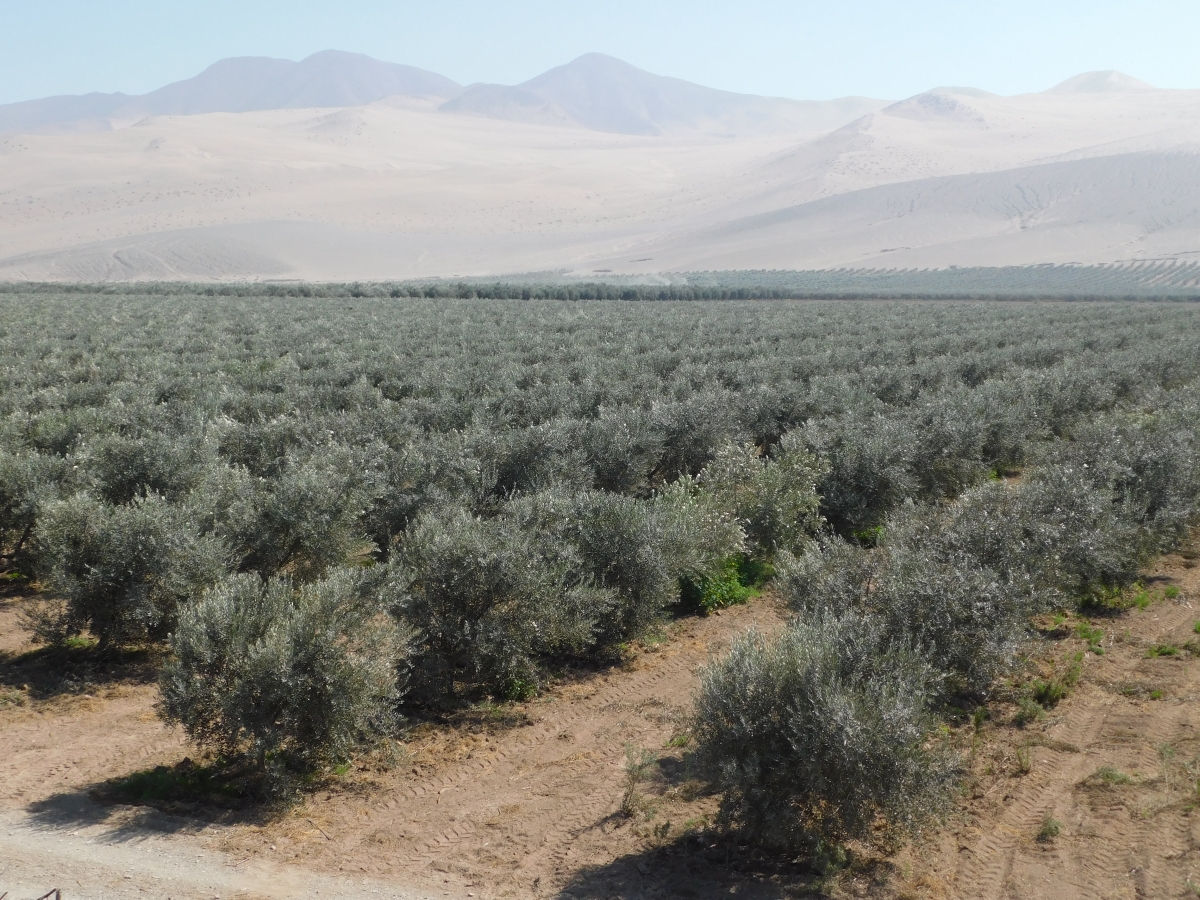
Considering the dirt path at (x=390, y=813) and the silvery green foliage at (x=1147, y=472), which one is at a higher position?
the silvery green foliage at (x=1147, y=472)

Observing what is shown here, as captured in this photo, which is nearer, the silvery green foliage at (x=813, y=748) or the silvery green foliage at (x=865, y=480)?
the silvery green foliage at (x=813, y=748)

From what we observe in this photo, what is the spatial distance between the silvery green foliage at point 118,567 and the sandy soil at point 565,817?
695 mm

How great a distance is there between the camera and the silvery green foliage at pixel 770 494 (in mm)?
12641

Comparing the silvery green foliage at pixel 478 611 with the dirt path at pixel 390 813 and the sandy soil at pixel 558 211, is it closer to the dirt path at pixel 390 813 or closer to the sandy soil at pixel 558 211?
the dirt path at pixel 390 813

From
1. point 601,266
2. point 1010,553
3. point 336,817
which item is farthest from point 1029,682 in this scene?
point 601,266

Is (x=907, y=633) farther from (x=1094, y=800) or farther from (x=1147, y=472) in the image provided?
(x=1147, y=472)

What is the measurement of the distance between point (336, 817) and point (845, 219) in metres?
123

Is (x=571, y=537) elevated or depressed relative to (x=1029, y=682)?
elevated

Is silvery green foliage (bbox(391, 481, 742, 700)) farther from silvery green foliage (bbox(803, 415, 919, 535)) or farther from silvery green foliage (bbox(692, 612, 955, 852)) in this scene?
silvery green foliage (bbox(803, 415, 919, 535))

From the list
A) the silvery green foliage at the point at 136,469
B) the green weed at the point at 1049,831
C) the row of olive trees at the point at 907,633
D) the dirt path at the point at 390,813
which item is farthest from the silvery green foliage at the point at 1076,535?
the silvery green foliage at the point at 136,469

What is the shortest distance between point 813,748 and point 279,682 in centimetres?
390

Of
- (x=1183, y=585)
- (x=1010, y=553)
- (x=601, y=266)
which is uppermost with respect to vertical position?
(x=601, y=266)

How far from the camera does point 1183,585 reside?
1195 cm

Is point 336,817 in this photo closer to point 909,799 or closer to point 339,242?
point 909,799
